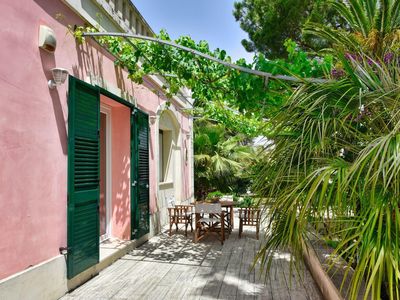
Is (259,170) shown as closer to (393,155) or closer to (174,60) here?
(393,155)

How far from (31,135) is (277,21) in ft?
29.8

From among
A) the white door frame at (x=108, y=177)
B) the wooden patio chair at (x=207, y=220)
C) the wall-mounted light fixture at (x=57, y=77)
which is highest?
the wall-mounted light fixture at (x=57, y=77)

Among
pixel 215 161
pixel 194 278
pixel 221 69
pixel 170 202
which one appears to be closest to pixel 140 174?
pixel 170 202

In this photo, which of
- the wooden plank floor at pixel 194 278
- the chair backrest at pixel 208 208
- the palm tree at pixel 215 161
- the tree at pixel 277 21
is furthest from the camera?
the palm tree at pixel 215 161

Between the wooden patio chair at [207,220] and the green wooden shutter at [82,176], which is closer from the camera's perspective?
the green wooden shutter at [82,176]

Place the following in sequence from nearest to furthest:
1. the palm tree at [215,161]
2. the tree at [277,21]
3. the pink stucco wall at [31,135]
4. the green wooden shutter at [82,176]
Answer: the pink stucco wall at [31,135] → the green wooden shutter at [82,176] → the tree at [277,21] → the palm tree at [215,161]

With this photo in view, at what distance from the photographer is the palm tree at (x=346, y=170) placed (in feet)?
5.83

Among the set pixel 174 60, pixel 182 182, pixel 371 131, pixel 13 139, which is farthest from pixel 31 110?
pixel 182 182

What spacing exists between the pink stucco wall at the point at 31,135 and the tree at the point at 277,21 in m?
7.15

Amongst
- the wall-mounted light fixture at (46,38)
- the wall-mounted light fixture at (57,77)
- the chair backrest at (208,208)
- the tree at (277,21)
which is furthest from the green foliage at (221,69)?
the tree at (277,21)

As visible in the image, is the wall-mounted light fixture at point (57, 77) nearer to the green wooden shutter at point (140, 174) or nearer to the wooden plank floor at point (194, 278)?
the green wooden shutter at point (140, 174)

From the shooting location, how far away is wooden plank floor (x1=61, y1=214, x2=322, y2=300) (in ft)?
13.1

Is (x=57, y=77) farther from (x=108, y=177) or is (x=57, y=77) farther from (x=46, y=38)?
(x=108, y=177)

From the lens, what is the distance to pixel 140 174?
6.64 meters
